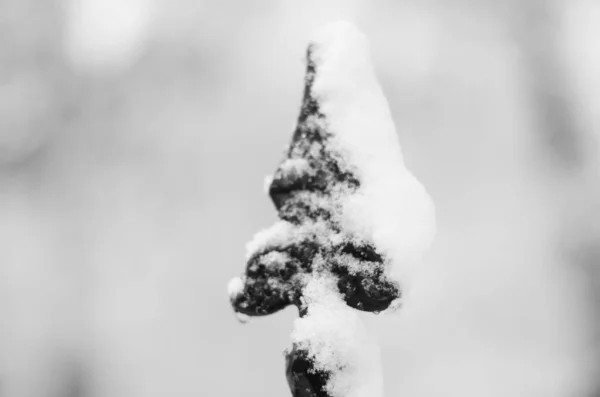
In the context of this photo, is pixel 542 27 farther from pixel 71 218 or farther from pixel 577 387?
pixel 71 218

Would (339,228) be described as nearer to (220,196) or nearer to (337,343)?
(337,343)

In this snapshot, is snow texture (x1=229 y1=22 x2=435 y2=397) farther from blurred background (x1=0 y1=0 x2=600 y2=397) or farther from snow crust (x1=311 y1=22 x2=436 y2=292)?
blurred background (x1=0 y1=0 x2=600 y2=397)

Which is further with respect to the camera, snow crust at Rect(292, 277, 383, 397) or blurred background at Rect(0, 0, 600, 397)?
blurred background at Rect(0, 0, 600, 397)

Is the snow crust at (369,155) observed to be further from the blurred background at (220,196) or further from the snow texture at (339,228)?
the blurred background at (220,196)

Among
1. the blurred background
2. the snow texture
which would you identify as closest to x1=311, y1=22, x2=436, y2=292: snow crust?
the snow texture

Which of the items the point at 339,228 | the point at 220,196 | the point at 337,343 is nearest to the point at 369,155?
the point at 339,228

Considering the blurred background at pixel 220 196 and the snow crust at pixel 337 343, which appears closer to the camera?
the snow crust at pixel 337 343

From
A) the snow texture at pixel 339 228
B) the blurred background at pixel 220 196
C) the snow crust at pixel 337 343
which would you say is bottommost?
the snow crust at pixel 337 343

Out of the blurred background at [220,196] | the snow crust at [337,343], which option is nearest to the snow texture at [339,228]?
the snow crust at [337,343]
